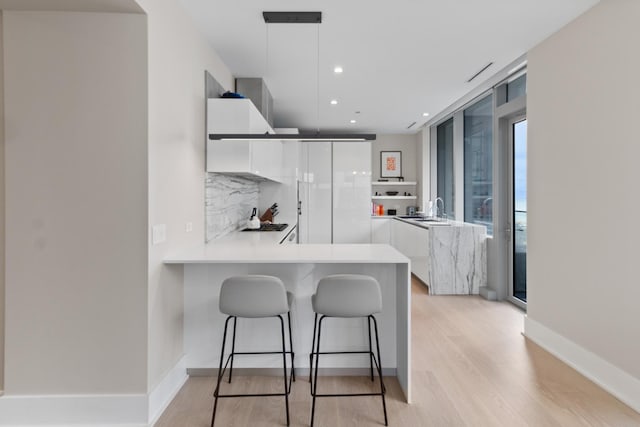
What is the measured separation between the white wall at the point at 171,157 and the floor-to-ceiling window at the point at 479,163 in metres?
3.71

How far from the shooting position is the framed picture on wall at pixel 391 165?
7.53m

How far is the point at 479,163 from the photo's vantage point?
5332mm

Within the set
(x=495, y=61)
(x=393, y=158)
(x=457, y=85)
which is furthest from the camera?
(x=393, y=158)

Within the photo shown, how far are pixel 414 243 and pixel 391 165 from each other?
230 cm
